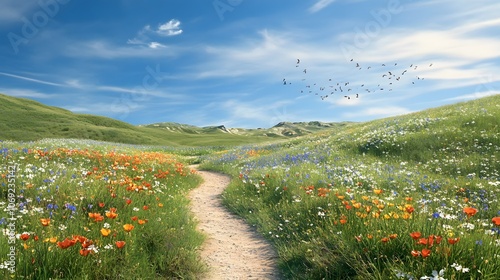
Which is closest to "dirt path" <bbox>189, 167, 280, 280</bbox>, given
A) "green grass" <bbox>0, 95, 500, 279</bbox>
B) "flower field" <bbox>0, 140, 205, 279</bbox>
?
"green grass" <bbox>0, 95, 500, 279</bbox>

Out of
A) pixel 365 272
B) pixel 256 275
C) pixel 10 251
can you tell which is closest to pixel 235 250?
pixel 256 275

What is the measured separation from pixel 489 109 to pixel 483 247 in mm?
21930

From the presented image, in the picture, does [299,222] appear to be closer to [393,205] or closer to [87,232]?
[393,205]

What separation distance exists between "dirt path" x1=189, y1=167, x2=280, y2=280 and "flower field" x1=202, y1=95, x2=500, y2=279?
326 millimetres

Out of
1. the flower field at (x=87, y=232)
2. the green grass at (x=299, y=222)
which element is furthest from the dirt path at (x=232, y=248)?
the flower field at (x=87, y=232)

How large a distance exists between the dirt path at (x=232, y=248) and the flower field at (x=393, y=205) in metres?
0.33

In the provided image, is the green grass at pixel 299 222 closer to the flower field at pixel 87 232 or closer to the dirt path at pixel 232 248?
the flower field at pixel 87 232

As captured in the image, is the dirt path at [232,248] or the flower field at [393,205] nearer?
the flower field at [393,205]

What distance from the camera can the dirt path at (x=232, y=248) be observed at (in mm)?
6286

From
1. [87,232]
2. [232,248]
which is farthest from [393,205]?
[87,232]

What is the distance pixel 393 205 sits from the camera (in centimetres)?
691

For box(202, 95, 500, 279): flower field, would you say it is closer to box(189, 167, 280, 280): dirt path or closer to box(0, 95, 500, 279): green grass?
box(0, 95, 500, 279): green grass

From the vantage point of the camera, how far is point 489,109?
71.6ft

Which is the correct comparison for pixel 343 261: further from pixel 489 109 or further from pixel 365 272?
pixel 489 109
